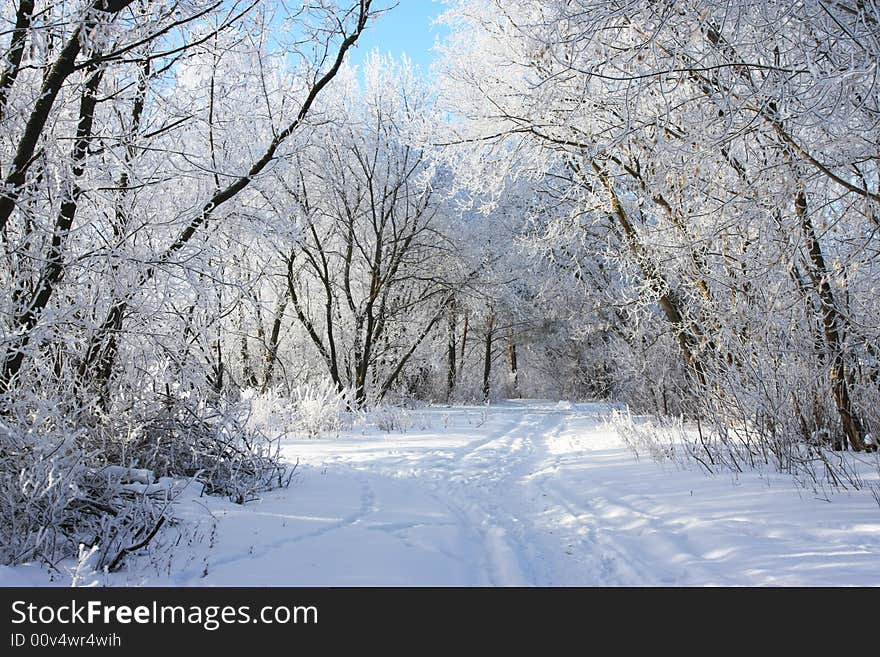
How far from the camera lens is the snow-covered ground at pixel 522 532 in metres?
2.92

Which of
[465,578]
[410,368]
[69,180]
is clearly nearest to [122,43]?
[69,180]

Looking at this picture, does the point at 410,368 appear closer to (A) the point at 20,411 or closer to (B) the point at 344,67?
(B) the point at 344,67

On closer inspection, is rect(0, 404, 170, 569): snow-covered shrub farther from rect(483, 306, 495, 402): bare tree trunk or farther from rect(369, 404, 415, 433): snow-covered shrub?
rect(483, 306, 495, 402): bare tree trunk

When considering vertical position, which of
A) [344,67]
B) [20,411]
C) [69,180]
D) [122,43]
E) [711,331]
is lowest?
[20,411]

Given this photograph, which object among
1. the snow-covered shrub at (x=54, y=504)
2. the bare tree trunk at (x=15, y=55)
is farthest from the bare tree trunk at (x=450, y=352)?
the snow-covered shrub at (x=54, y=504)

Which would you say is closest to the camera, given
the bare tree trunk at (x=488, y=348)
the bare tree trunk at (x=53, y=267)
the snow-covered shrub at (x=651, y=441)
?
the bare tree trunk at (x=53, y=267)

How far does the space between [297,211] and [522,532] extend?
4479 millimetres

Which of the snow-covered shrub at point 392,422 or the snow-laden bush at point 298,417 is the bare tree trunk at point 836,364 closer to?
the snow-covered shrub at point 392,422

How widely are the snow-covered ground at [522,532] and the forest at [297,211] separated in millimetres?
373

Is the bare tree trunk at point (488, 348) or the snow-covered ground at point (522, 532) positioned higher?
the bare tree trunk at point (488, 348)

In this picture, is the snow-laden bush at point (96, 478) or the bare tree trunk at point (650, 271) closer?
the snow-laden bush at point (96, 478)

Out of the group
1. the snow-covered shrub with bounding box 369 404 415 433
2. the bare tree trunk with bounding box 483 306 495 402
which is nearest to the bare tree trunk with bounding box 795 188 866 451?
the snow-covered shrub with bounding box 369 404 415 433

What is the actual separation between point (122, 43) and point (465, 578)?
4090mm

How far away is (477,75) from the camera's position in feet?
29.5
